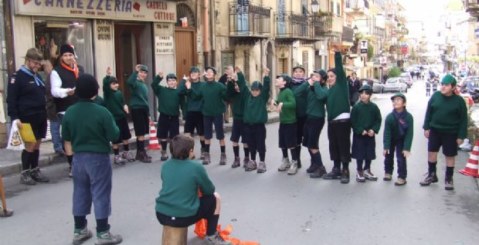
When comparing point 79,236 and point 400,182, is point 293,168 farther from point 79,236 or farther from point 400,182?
point 79,236

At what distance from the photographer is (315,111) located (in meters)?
8.79

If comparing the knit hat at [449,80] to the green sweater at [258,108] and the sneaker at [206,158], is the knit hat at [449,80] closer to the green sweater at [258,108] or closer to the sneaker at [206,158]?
the green sweater at [258,108]

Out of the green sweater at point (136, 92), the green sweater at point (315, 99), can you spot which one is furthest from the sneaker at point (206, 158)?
the green sweater at point (315, 99)

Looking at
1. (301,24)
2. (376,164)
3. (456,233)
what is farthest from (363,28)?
(456,233)

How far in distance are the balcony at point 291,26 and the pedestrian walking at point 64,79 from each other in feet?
62.2

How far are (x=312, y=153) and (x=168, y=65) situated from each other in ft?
28.7

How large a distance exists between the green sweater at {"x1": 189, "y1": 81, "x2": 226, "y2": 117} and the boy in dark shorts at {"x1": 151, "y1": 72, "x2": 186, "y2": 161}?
53cm

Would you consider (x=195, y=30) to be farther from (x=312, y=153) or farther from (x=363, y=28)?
(x=363, y=28)

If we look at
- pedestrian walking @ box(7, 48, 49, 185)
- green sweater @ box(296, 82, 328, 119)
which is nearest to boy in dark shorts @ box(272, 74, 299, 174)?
green sweater @ box(296, 82, 328, 119)

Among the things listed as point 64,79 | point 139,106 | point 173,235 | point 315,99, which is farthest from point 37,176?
point 315,99

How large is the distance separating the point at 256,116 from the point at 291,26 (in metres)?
19.3

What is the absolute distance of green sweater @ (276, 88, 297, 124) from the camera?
9.04 m

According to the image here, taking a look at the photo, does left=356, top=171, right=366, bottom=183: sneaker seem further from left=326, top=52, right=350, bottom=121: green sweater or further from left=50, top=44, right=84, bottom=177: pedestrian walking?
left=50, top=44, right=84, bottom=177: pedestrian walking

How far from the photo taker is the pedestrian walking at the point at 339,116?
830 centimetres
